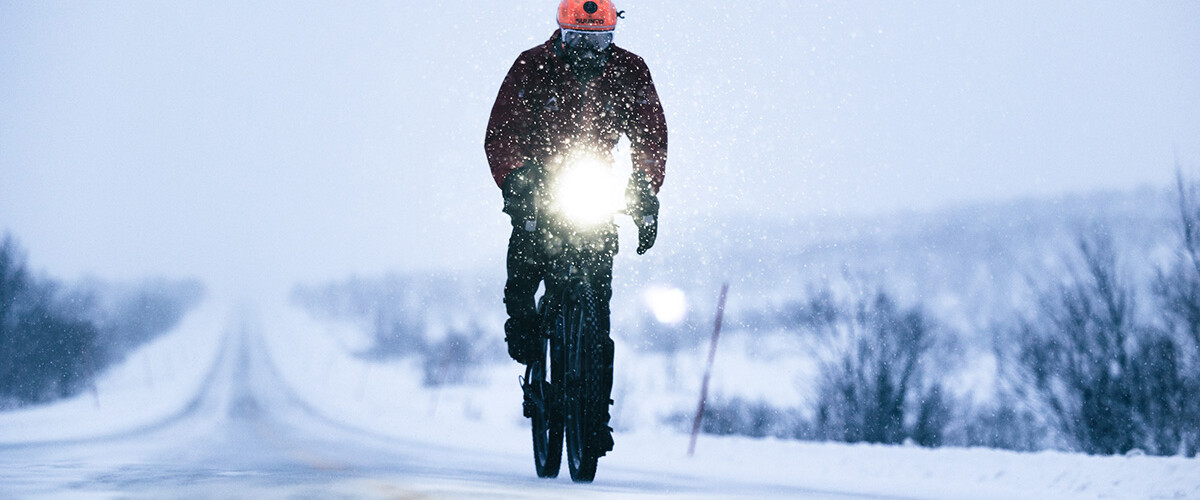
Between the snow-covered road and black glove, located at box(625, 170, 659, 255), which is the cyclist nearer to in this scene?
black glove, located at box(625, 170, 659, 255)

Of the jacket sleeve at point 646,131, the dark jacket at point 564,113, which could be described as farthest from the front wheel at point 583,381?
the jacket sleeve at point 646,131

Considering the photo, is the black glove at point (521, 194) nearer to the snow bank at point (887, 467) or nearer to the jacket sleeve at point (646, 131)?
the jacket sleeve at point (646, 131)

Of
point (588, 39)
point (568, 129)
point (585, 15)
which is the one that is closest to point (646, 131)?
point (568, 129)

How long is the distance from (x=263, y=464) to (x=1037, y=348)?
67443mm

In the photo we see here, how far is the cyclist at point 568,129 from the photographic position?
621cm

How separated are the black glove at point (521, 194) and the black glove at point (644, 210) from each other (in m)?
0.51

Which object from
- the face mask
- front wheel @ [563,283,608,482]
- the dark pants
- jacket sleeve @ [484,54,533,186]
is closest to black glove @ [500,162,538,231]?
the dark pants

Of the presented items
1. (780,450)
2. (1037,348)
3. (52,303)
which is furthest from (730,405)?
(780,450)

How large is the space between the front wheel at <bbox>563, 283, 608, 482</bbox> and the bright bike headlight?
36 cm

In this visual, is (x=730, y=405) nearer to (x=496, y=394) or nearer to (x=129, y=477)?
(x=496, y=394)

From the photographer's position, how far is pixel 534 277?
22.2 ft

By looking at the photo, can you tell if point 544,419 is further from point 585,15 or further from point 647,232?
point 585,15

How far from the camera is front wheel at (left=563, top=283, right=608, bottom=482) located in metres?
5.94

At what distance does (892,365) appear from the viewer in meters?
77.6
